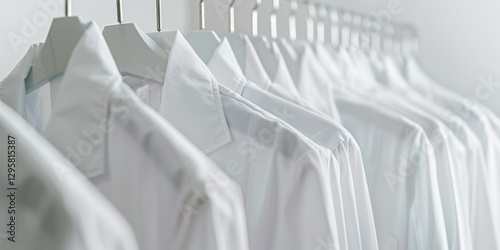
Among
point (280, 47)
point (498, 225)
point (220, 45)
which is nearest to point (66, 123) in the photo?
point (220, 45)

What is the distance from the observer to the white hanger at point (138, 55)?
658 millimetres

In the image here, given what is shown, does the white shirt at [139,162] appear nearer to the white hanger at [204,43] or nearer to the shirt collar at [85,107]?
the shirt collar at [85,107]

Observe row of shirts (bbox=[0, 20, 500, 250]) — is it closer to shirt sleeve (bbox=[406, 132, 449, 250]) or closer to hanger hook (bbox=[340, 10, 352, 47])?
shirt sleeve (bbox=[406, 132, 449, 250])

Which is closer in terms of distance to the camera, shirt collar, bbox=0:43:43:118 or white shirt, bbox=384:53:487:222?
shirt collar, bbox=0:43:43:118

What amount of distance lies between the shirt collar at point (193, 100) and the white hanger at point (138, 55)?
0.01m

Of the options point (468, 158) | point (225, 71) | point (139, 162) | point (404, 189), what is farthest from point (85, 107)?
point (468, 158)

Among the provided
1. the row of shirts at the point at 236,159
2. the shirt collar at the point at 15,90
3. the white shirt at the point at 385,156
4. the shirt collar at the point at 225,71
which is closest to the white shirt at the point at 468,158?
the row of shirts at the point at 236,159

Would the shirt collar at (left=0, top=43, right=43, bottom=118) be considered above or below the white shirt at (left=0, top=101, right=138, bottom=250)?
below

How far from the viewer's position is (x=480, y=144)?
101 cm

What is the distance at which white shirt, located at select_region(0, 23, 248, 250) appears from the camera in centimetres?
46

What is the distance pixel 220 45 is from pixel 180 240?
36 centimetres

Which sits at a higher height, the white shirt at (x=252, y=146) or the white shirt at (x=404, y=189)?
the white shirt at (x=252, y=146)

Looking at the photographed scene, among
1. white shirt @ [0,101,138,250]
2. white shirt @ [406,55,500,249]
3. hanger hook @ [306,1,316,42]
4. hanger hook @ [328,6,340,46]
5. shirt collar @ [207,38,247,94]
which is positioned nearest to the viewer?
white shirt @ [0,101,138,250]

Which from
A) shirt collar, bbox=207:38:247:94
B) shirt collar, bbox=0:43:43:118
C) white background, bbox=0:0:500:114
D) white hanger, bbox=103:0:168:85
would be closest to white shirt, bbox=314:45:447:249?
shirt collar, bbox=207:38:247:94
